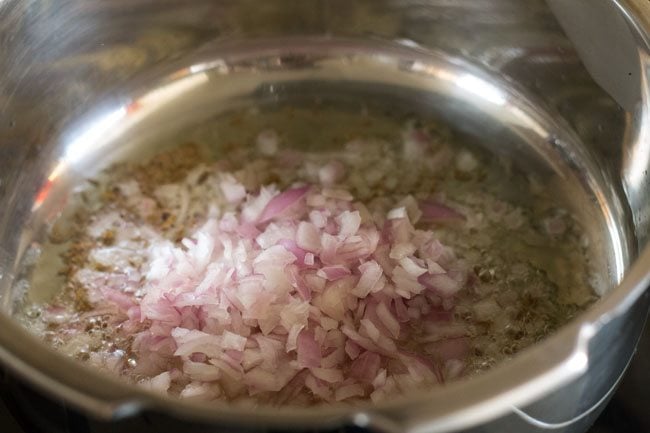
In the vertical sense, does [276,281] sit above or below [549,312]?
above

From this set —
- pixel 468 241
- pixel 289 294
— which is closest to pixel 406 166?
pixel 468 241

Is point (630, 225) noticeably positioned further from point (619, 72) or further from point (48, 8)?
point (48, 8)

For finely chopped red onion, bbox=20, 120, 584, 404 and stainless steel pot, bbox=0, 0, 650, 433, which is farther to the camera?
stainless steel pot, bbox=0, 0, 650, 433

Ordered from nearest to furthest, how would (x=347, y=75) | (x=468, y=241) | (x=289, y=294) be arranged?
1. (x=289, y=294)
2. (x=468, y=241)
3. (x=347, y=75)

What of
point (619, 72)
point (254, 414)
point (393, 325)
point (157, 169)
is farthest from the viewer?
point (157, 169)

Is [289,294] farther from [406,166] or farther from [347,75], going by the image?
[347,75]

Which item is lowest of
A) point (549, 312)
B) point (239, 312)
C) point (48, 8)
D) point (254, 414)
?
point (549, 312)

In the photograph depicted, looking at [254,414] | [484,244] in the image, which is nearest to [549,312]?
[484,244]

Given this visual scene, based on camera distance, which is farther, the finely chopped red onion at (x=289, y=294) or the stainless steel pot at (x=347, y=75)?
the stainless steel pot at (x=347, y=75)
